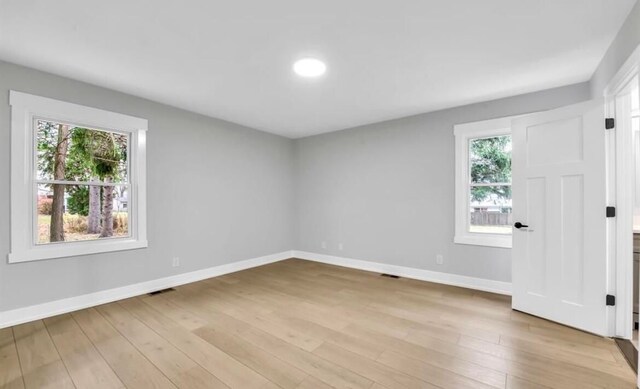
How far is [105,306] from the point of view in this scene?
10.0ft

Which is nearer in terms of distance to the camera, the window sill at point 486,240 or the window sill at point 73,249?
the window sill at point 73,249

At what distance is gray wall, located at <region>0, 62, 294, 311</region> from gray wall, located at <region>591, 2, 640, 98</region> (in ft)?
14.6

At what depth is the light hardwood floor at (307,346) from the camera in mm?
1833

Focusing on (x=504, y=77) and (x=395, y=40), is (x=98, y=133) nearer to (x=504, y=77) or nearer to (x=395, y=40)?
→ (x=395, y=40)

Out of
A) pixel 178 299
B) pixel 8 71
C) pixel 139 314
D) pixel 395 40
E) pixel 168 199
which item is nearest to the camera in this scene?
pixel 395 40

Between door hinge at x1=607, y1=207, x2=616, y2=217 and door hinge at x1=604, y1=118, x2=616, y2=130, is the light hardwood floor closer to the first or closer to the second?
door hinge at x1=607, y1=207, x2=616, y2=217

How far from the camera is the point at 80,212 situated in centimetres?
311

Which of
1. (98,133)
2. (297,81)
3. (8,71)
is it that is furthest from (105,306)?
(297,81)

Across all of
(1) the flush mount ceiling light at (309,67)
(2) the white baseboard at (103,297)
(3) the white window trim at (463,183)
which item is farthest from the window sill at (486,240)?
(2) the white baseboard at (103,297)

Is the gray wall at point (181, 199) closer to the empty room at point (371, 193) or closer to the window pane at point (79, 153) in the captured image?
the empty room at point (371, 193)

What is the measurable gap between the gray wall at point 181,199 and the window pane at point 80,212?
259 mm

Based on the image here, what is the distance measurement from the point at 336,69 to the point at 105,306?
11.7 ft

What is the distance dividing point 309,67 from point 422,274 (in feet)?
10.6

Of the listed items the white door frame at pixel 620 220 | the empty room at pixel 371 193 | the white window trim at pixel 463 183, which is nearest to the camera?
the empty room at pixel 371 193
